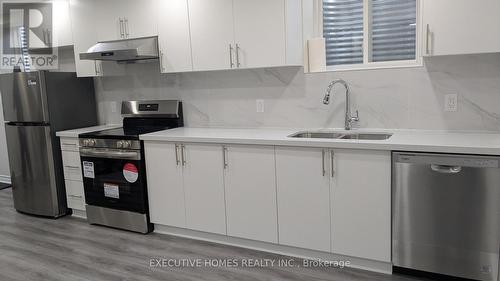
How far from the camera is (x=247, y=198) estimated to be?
288 cm

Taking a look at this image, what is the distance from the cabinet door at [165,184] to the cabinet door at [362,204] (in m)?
1.31

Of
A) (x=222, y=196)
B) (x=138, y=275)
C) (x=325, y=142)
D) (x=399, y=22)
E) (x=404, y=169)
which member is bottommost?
(x=138, y=275)

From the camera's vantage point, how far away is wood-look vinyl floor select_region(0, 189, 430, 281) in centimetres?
259

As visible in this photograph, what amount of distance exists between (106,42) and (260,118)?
1.65 metres

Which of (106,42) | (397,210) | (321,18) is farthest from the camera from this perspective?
(106,42)

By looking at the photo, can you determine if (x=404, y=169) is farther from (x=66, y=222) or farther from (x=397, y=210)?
(x=66, y=222)

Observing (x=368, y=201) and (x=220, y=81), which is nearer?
(x=368, y=201)

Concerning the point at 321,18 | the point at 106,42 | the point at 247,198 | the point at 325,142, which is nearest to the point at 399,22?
the point at 321,18

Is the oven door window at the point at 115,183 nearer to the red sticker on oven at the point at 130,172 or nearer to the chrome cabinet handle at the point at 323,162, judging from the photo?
the red sticker on oven at the point at 130,172

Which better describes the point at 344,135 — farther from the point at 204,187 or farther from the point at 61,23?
the point at 61,23

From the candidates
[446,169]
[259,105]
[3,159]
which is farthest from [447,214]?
[3,159]

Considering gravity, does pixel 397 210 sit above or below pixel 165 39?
below

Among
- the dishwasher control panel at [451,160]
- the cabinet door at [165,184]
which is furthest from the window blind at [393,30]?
the cabinet door at [165,184]

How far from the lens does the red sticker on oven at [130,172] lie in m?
3.29
